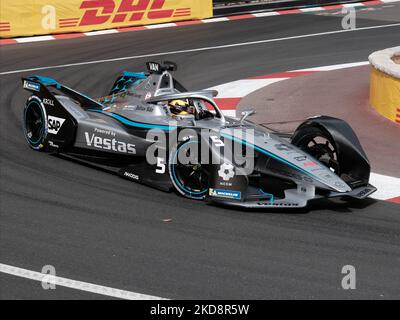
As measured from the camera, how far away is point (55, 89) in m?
11.7

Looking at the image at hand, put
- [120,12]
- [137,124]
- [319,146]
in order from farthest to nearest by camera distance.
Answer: [120,12]
[137,124]
[319,146]

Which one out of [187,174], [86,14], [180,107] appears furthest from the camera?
[86,14]

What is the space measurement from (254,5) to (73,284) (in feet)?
54.1

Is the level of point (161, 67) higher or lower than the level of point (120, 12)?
higher

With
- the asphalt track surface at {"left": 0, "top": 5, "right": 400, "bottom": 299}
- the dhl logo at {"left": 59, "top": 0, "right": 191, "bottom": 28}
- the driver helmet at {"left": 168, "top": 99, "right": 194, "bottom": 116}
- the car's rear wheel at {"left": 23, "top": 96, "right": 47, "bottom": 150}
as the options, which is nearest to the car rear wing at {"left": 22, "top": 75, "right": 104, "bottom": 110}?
the car's rear wheel at {"left": 23, "top": 96, "right": 47, "bottom": 150}

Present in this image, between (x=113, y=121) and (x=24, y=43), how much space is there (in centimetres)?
970

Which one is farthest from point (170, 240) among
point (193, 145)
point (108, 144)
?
point (108, 144)

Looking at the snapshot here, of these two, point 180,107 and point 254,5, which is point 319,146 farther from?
point 254,5

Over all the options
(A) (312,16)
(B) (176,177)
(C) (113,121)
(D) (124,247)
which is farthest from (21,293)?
(A) (312,16)

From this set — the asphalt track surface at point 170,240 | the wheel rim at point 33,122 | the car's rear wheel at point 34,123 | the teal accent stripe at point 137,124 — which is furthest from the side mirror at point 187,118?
the wheel rim at point 33,122

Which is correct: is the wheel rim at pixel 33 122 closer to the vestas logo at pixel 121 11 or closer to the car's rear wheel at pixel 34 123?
the car's rear wheel at pixel 34 123

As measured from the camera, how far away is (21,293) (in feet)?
23.5

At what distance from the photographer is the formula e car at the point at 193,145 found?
9.05m

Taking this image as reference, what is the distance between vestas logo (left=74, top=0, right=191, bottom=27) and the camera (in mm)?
20359
